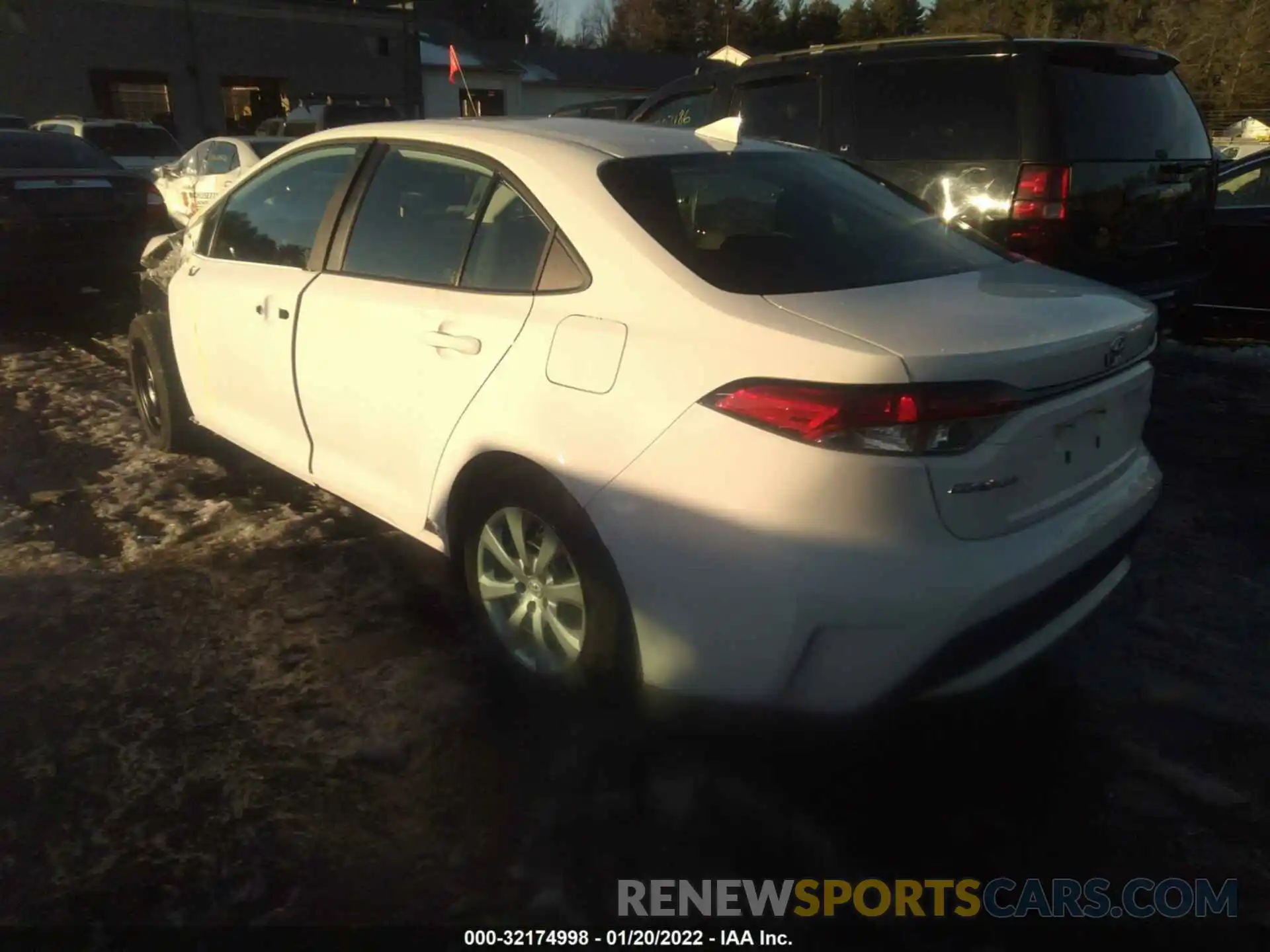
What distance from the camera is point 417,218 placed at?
3.28 meters

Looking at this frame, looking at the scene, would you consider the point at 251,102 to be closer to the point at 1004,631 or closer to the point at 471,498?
the point at 471,498

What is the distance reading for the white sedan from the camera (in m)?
2.16

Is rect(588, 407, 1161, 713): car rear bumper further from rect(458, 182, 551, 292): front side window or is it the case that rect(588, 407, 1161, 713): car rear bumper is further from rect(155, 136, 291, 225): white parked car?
rect(155, 136, 291, 225): white parked car

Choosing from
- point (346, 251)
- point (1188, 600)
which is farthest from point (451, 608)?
point (1188, 600)

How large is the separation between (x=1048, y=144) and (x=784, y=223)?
2806 mm

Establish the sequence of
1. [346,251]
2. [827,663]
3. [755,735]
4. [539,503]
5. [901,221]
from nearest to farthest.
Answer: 1. [827,663]
2. [755,735]
3. [539,503]
4. [901,221]
5. [346,251]

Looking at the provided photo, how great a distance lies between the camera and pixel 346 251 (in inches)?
137

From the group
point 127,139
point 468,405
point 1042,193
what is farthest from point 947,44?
point 127,139

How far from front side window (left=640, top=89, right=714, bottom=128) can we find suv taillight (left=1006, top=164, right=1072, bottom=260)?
2.73 m

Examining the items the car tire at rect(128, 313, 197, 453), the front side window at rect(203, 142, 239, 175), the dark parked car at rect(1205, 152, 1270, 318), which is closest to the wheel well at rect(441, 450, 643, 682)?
the car tire at rect(128, 313, 197, 453)

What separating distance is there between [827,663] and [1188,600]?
2.06m

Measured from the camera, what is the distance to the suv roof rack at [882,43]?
5.47 metres

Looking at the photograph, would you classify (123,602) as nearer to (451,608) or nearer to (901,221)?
(451,608)

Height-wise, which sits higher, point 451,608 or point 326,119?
point 326,119
